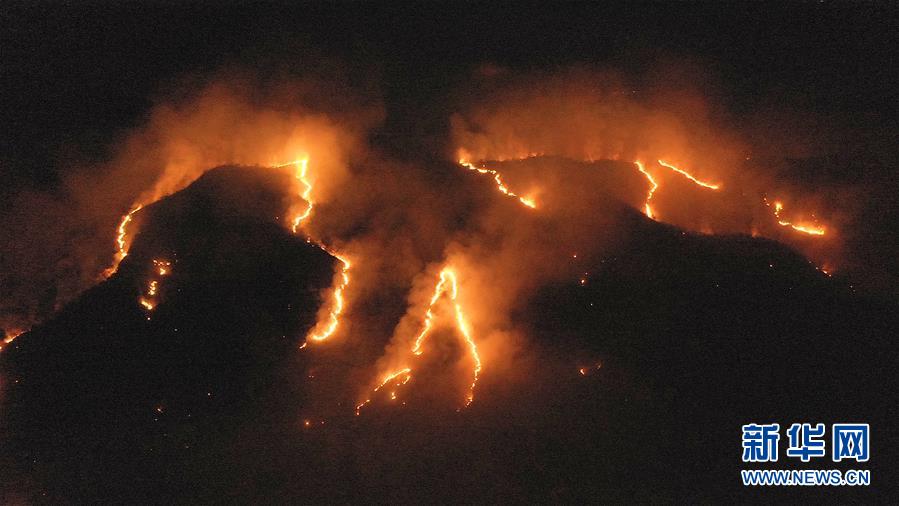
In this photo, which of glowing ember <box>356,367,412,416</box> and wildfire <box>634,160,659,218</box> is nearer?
glowing ember <box>356,367,412,416</box>

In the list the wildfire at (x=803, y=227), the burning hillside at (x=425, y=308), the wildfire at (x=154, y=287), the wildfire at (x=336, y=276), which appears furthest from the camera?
the wildfire at (x=803, y=227)

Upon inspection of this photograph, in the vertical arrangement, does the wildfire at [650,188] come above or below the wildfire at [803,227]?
above

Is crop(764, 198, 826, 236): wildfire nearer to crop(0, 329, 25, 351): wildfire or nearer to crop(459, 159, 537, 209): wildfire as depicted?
crop(459, 159, 537, 209): wildfire

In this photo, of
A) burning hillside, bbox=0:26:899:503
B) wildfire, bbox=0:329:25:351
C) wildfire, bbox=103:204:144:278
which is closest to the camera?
burning hillside, bbox=0:26:899:503

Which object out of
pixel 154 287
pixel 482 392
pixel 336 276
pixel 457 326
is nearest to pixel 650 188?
pixel 457 326

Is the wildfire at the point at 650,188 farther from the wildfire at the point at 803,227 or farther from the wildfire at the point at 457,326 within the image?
the wildfire at the point at 457,326

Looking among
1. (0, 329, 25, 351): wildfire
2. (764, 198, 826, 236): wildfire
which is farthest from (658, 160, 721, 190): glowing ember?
(0, 329, 25, 351): wildfire

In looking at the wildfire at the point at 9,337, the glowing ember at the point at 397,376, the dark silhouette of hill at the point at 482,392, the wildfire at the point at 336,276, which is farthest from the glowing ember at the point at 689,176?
the wildfire at the point at 9,337

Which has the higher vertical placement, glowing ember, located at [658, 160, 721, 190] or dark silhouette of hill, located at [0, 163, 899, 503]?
glowing ember, located at [658, 160, 721, 190]
